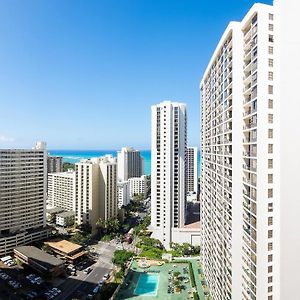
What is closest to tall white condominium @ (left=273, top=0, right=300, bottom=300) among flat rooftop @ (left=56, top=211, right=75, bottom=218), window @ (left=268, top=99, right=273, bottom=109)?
window @ (left=268, top=99, right=273, bottom=109)

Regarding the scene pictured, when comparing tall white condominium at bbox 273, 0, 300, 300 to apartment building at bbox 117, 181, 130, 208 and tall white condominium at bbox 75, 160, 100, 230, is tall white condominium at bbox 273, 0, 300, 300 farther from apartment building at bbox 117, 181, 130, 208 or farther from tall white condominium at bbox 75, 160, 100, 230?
apartment building at bbox 117, 181, 130, 208

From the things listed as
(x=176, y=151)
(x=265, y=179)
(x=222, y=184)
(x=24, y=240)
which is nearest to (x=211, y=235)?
(x=222, y=184)

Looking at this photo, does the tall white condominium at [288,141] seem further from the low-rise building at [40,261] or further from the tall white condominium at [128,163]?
the tall white condominium at [128,163]

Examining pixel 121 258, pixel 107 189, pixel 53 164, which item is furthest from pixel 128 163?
pixel 121 258

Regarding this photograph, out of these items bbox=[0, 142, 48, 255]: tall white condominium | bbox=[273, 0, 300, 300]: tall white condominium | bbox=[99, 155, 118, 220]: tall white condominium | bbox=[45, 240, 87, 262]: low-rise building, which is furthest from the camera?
bbox=[99, 155, 118, 220]: tall white condominium

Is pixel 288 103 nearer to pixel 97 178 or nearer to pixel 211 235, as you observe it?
pixel 211 235

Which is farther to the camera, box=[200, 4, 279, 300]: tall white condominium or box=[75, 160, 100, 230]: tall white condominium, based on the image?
box=[75, 160, 100, 230]: tall white condominium

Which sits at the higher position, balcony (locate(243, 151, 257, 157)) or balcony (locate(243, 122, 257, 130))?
balcony (locate(243, 122, 257, 130))

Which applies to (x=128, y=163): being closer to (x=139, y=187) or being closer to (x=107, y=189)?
(x=139, y=187)
